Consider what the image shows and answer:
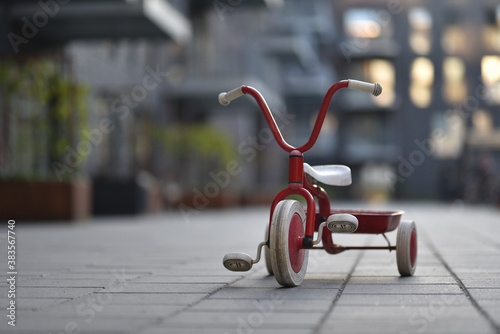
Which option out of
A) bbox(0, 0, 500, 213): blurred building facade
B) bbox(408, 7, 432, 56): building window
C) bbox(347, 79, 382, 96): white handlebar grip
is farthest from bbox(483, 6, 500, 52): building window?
bbox(347, 79, 382, 96): white handlebar grip

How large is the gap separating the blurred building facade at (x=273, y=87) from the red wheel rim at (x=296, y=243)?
1019 cm

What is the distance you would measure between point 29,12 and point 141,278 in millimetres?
11432

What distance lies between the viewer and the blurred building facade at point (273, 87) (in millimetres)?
17703

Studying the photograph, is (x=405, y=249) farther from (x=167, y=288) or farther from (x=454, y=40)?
(x=454, y=40)

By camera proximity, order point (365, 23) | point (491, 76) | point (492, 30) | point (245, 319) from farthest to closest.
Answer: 1. point (365, 23)
2. point (492, 30)
3. point (491, 76)
4. point (245, 319)

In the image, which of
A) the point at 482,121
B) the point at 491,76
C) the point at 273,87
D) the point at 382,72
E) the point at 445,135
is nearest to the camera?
the point at 273,87

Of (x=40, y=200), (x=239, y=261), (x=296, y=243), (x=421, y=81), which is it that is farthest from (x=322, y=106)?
(x=421, y=81)

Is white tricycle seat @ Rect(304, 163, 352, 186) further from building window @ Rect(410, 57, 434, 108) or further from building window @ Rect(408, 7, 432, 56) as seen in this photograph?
building window @ Rect(408, 7, 432, 56)

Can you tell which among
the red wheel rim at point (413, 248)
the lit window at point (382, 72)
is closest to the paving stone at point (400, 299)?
the red wheel rim at point (413, 248)

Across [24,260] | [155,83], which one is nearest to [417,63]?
[155,83]

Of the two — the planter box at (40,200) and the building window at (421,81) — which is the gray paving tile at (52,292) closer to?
the planter box at (40,200)

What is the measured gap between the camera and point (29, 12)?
15461 mm

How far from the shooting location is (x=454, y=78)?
4812 centimetres

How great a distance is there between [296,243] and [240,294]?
53 centimetres
